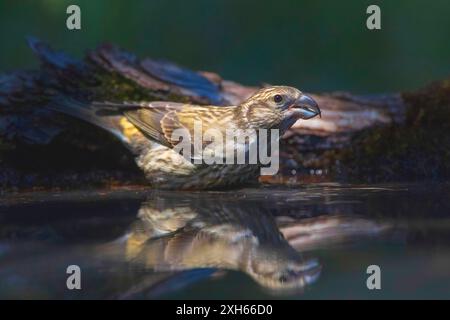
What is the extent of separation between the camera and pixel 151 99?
5.88 m

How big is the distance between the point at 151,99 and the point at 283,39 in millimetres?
4979

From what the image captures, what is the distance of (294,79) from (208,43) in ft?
4.39

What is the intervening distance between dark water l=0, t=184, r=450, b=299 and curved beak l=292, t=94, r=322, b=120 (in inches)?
22.5

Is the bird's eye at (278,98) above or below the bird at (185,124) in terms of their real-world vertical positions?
above

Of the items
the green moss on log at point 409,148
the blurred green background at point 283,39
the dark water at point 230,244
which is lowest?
the dark water at point 230,244

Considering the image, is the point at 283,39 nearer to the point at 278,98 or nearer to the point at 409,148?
the point at 409,148

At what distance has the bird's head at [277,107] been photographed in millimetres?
4957

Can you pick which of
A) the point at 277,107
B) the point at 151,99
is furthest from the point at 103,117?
the point at 277,107

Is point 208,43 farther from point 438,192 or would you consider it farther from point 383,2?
point 438,192

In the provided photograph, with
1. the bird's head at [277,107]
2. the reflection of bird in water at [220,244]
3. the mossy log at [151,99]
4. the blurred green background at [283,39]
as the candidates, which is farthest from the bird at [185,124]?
the blurred green background at [283,39]

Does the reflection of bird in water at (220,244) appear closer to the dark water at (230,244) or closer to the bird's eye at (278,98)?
the dark water at (230,244)

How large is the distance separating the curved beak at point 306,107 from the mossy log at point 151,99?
718 millimetres
